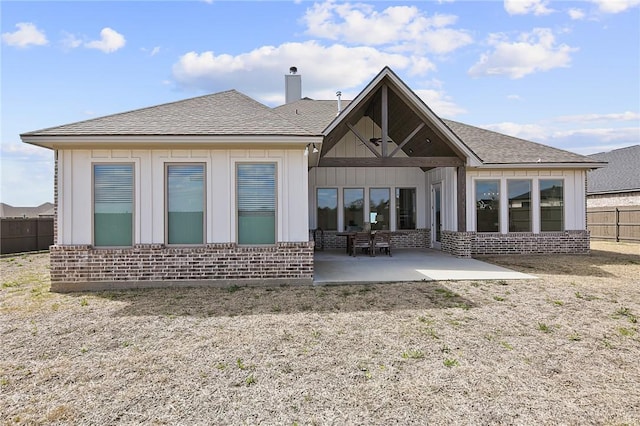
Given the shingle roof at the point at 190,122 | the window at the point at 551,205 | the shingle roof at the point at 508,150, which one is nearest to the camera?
the shingle roof at the point at 190,122

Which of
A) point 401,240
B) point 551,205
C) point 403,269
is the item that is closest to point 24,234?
point 401,240

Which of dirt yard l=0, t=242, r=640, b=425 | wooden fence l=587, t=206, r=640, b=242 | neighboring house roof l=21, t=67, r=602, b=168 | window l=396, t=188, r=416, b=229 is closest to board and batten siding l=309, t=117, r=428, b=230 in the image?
window l=396, t=188, r=416, b=229

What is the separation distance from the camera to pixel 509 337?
5.12 metres

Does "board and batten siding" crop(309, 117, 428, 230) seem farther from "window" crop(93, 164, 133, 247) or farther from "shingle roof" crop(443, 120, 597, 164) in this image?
"window" crop(93, 164, 133, 247)

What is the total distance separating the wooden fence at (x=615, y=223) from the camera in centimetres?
1892

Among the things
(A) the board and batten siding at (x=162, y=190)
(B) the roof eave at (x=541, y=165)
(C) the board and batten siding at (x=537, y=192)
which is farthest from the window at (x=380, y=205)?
(A) the board and batten siding at (x=162, y=190)

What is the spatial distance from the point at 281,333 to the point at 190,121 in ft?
18.2

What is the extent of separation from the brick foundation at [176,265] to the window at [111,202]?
33 cm

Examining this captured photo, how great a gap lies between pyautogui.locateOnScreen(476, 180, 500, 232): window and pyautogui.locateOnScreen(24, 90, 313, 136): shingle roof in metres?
7.94

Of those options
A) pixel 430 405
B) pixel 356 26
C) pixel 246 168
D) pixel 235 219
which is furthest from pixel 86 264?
pixel 356 26

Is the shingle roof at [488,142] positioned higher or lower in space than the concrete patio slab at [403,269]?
higher

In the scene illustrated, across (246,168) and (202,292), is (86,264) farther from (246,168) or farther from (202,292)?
(246,168)

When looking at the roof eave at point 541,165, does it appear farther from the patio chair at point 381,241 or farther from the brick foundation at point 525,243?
the patio chair at point 381,241

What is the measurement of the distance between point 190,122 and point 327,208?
777 cm
